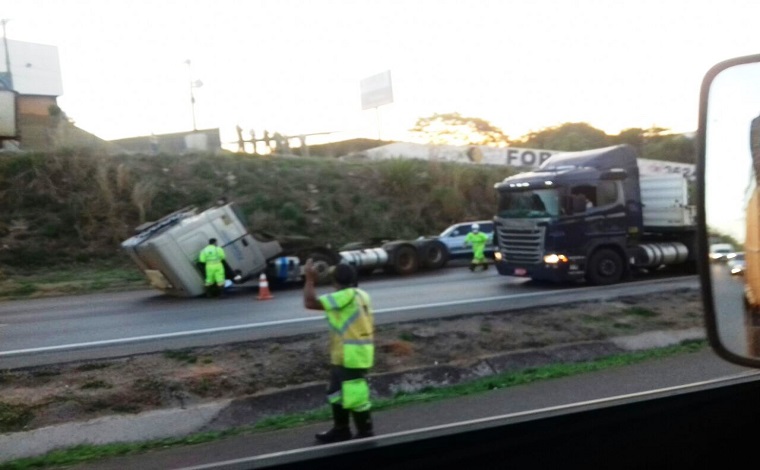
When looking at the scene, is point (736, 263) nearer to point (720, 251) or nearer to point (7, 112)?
→ point (720, 251)

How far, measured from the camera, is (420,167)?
37.2 metres

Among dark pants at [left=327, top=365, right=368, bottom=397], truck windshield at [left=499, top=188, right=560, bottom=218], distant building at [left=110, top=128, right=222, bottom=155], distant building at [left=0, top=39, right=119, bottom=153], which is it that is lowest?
dark pants at [left=327, top=365, right=368, bottom=397]

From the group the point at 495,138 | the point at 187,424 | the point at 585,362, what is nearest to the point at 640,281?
the point at 585,362

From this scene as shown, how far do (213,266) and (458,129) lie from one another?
3643 cm

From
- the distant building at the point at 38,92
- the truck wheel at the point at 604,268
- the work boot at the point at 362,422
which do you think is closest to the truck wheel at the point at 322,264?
the truck wheel at the point at 604,268

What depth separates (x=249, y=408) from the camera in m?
9.48

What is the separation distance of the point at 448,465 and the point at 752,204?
4.52ft

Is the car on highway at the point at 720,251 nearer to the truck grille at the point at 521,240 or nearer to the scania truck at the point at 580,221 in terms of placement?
the scania truck at the point at 580,221

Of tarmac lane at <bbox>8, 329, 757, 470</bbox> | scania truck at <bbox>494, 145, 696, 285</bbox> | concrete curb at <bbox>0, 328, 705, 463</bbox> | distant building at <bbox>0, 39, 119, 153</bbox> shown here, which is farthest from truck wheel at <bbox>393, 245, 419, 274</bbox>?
distant building at <bbox>0, 39, 119, 153</bbox>

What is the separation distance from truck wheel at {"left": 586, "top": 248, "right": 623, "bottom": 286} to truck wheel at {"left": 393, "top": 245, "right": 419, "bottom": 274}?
20.2 feet

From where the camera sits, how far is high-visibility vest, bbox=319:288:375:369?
24.8ft

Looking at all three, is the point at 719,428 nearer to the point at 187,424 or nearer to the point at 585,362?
the point at 187,424

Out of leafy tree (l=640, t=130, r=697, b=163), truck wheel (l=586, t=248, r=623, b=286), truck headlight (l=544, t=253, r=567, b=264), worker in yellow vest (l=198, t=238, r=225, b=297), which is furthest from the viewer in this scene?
leafy tree (l=640, t=130, r=697, b=163)

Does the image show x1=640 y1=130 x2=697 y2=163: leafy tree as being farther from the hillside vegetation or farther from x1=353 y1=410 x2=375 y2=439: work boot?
x1=353 y1=410 x2=375 y2=439: work boot
